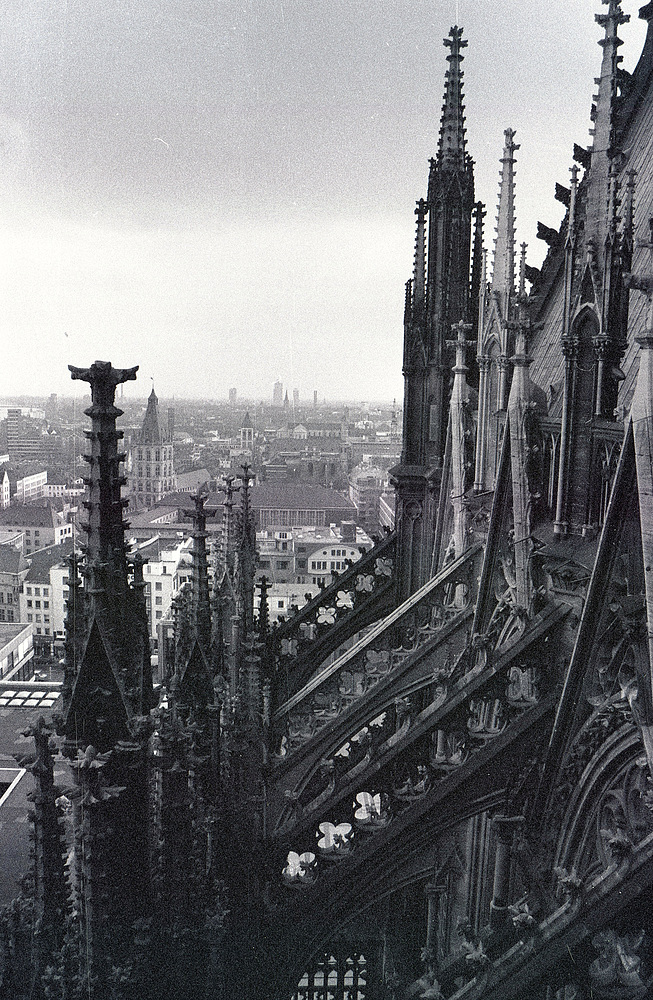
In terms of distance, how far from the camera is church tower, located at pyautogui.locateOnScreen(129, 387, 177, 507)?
26.5m

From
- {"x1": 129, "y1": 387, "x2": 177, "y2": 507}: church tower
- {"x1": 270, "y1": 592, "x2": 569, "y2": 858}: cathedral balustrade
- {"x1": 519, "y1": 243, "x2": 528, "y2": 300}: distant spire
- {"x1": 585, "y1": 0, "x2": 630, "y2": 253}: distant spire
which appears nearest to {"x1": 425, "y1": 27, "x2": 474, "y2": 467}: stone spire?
{"x1": 519, "y1": 243, "x2": 528, "y2": 300}: distant spire

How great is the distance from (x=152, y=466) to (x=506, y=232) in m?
18.4

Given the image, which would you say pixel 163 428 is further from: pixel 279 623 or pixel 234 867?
pixel 234 867

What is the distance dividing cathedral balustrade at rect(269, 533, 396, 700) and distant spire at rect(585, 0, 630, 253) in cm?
1084

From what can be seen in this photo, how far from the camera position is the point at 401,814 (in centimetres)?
814

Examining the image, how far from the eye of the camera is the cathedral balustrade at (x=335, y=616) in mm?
17469

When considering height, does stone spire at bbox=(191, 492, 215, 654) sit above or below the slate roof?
below

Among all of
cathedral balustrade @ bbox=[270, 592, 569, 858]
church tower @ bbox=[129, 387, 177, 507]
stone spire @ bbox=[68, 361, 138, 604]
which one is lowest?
cathedral balustrade @ bbox=[270, 592, 569, 858]

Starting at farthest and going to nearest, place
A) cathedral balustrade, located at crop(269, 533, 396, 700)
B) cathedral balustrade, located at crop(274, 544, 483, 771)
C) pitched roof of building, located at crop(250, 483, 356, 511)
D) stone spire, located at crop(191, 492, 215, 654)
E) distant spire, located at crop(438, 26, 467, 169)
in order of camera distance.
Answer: pitched roof of building, located at crop(250, 483, 356, 511) < cathedral balustrade, located at crop(269, 533, 396, 700) < distant spire, located at crop(438, 26, 467, 169) < cathedral balustrade, located at crop(274, 544, 483, 771) < stone spire, located at crop(191, 492, 215, 654)

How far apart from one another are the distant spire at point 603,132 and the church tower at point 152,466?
17.8 metres

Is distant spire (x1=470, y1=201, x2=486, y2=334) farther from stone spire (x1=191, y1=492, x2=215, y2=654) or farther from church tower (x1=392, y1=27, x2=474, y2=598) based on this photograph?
stone spire (x1=191, y1=492, x2=215, y2=654)

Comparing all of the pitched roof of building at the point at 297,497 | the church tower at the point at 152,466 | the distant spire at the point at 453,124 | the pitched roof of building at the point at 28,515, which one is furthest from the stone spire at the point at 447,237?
the pitched roof of building at the point at 28,515

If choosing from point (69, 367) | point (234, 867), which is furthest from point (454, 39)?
point (234, 867)

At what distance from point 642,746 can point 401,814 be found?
2.31 m
